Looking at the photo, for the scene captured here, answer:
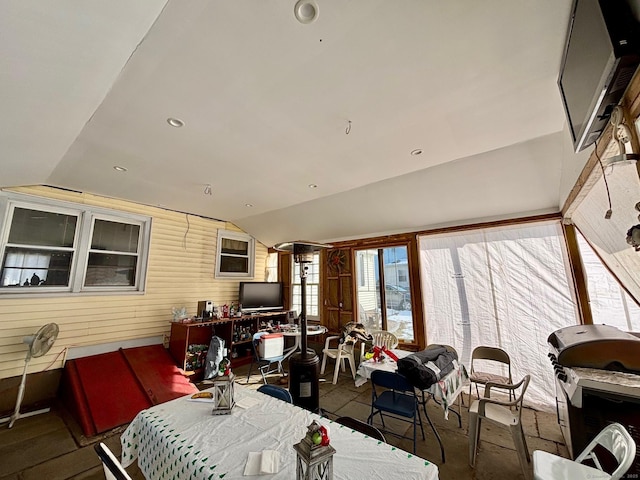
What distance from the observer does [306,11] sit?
122cm

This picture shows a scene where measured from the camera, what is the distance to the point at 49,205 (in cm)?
349

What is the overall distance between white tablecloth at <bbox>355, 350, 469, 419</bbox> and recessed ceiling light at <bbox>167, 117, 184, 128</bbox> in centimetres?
300

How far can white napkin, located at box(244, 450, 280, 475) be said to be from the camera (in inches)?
45.8

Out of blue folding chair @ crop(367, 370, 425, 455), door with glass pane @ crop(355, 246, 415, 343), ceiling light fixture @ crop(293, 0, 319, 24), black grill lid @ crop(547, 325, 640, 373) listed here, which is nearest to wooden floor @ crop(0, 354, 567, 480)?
blue folding chair @ crop(367, 370, 425, 455)

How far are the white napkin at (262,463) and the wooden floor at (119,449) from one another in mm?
1678

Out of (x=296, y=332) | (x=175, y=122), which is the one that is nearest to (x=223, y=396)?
(x=175, y=122)

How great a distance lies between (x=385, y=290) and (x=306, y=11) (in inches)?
165

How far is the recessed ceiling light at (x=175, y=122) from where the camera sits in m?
2.05

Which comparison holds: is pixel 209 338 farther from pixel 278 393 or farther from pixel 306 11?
pixel 306 11

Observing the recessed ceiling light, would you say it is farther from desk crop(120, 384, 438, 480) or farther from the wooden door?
the wooden door

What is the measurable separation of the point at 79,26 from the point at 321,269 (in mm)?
4809

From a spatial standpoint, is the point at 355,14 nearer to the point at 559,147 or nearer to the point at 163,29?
the point at 163,29

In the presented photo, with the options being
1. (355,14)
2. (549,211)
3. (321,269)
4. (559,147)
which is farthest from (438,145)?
(321,269)

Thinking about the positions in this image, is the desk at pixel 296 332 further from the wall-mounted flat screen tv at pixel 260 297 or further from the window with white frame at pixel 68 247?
the window with white frame at pixel 68 247
